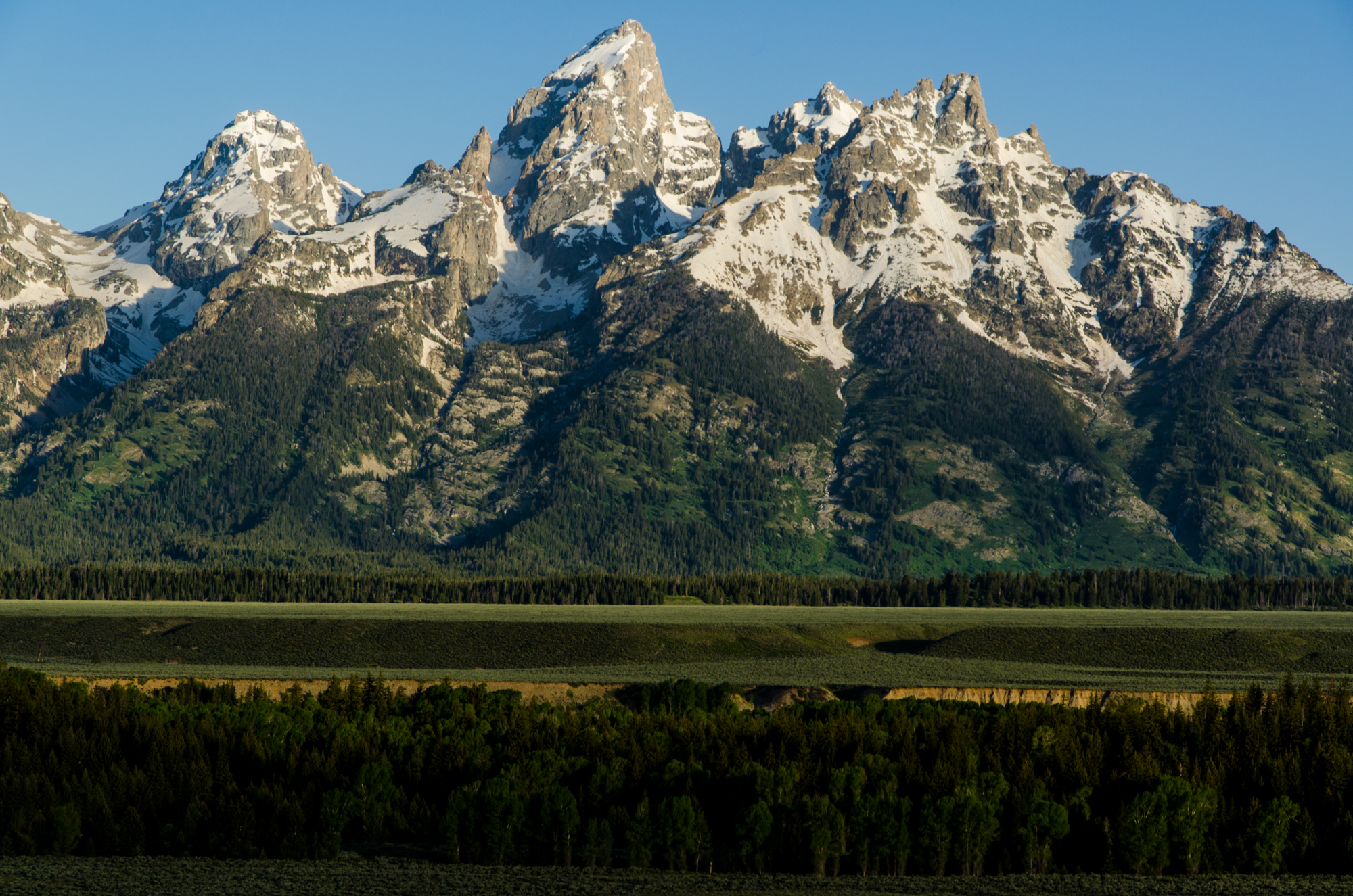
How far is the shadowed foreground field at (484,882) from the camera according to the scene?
78.5 m

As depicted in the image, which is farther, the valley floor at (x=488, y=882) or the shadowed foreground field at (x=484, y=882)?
the valley floor at (x=488, y=882)

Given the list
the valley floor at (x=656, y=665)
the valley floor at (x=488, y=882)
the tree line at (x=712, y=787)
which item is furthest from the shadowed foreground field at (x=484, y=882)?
the valley floor at (x=656, y=665)

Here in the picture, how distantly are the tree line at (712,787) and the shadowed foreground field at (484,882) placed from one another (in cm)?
352

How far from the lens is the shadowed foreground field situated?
78500 mm

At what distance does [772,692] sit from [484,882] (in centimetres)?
7812

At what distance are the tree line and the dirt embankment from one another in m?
26.1

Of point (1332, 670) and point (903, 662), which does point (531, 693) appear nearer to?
point (903, 662)

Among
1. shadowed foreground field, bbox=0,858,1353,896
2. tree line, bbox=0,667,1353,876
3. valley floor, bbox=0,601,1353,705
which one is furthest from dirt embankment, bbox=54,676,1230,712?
shadowed foreground field, bbox=0,858,1353,896

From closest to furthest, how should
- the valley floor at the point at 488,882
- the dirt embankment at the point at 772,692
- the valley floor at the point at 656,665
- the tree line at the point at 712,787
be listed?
the valley floor at the point at 488,882
the tree line at the point at 712,787
the dirt embankment at the point at 772,692
the valley floor at the point at 656,665

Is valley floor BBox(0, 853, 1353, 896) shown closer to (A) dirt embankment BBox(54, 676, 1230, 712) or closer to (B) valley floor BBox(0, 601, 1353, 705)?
(A) dirt embankment BBox(54, 676, 1230, 712)

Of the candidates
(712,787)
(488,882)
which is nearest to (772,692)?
(712,787)

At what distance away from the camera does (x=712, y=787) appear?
99.9 m

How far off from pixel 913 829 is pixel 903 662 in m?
100.0

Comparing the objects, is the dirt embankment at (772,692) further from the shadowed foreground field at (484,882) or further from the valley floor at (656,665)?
the shadowed foreground field at (484,882)
